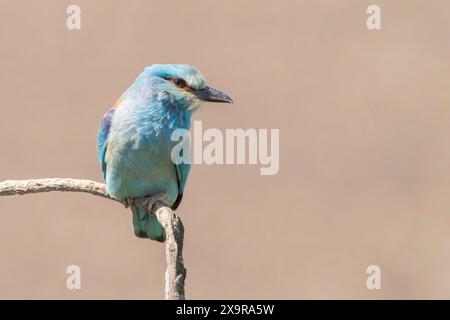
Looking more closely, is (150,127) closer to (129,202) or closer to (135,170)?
(135,170)

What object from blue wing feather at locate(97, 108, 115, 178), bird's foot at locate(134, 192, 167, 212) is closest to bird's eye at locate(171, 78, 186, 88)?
blue wing feather at locate(97, 108, 115, 178)

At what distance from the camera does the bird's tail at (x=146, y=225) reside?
4129 millimetres

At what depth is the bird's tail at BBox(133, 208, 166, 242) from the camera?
13.5 ft

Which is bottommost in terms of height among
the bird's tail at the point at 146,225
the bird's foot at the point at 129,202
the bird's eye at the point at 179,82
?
the bird's tail at the point at 146,225

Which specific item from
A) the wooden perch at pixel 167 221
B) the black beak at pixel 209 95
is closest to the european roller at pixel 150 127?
the black beak at pixel 209 95

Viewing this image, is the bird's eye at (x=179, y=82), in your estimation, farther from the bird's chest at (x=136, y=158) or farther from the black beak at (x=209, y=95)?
the bird's chest at (x=136, y=158)

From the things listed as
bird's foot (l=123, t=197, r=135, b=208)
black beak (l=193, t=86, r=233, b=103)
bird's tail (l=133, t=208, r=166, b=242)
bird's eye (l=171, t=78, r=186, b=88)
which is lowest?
bird's tail (l=133, t=208, r=166, b=242)

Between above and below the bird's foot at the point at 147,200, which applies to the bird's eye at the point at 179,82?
above

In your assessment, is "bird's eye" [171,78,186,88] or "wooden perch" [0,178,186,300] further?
"bird's eye" [171,78,186,88]

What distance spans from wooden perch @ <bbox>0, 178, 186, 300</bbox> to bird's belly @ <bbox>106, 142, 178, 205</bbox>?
0.26 ft

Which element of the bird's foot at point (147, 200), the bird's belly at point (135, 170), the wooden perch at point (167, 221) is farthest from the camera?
the bird's foot at point (147, 200)

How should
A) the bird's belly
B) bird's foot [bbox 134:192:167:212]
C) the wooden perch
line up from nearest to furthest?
1. the wooden perch
2. the bird's belly
3. bird's foot [bbox 134:192:167:212]

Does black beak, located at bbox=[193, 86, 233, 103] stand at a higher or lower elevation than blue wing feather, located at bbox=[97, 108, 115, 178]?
higher

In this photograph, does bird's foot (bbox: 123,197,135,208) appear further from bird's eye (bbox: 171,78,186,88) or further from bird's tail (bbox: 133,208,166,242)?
bird's eye (bbox: 171,78,186,88)
